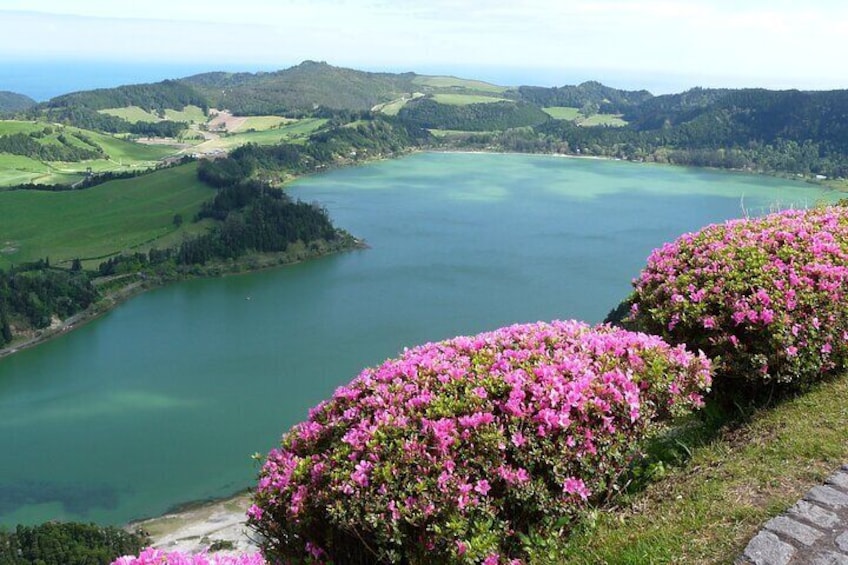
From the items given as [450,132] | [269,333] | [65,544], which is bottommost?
[65,544]

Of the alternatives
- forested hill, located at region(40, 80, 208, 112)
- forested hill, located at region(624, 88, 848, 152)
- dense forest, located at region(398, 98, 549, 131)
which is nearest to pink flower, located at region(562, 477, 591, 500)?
forested hill, located at region(624, 88, 848, 152)

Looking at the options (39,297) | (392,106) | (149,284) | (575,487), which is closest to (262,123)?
(392,106)

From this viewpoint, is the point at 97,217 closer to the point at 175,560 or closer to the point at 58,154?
the point at 58,154

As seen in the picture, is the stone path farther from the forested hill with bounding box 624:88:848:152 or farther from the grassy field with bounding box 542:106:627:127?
the grassy field with bounding box 542:106:627:127

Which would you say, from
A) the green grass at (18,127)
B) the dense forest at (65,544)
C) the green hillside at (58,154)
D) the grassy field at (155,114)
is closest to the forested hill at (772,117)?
the grassy field at (155,114)

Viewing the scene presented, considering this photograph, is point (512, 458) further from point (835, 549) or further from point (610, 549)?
point (835, 549)

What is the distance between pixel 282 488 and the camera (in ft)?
11.2

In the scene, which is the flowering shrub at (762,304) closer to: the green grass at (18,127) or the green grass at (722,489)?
the green grass at (722,489)

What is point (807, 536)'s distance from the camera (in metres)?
3.01

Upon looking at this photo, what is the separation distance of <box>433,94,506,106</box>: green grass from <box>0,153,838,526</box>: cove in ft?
318

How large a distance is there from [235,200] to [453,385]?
78429 millimetres

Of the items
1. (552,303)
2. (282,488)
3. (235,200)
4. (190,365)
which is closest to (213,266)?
(235,200)

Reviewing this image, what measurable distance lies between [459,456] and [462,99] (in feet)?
620

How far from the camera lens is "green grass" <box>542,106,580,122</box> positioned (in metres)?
179
